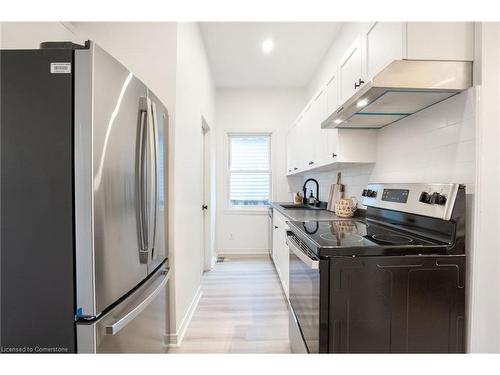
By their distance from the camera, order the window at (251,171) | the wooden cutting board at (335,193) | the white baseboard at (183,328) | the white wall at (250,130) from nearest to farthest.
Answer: the white baseboard at (183,328) < the wooden cutting board at (335,193) < the white wall at (250,130) < the window at (251,171)

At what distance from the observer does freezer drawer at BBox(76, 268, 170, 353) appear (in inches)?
37.6

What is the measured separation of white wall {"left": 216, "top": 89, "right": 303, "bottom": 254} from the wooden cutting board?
149cm

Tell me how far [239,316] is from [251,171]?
265 centimetres

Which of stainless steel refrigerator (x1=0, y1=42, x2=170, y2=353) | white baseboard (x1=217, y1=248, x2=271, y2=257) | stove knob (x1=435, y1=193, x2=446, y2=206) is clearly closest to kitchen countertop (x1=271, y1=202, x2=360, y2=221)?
stove knob (x1=435, y1=193, x2=446, y2=206)

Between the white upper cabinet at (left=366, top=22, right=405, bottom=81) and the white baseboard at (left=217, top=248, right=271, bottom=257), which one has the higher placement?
the white upper cabinet at (left=366, top=22, right=405, bottom=81)

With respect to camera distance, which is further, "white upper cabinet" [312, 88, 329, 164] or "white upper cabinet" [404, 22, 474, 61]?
"white upper cabinet" [312, 88, 329, 164]

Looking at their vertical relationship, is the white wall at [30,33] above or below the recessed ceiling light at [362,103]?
above

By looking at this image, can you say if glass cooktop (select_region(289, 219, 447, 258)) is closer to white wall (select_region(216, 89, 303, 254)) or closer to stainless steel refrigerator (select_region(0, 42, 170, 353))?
stainless steel refrigerator (select_region(0, 42, 170, 353))

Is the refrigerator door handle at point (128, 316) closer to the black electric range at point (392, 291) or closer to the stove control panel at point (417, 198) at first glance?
the black electric range at point (392, 291)

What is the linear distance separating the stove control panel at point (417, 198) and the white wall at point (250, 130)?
2.58 m

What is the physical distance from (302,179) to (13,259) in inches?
153

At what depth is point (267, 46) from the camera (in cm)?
304

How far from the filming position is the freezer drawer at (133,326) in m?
0.96

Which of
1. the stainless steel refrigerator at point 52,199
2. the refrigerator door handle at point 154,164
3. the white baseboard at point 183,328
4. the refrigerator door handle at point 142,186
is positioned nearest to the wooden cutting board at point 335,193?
the white baseboard at point 183,328
